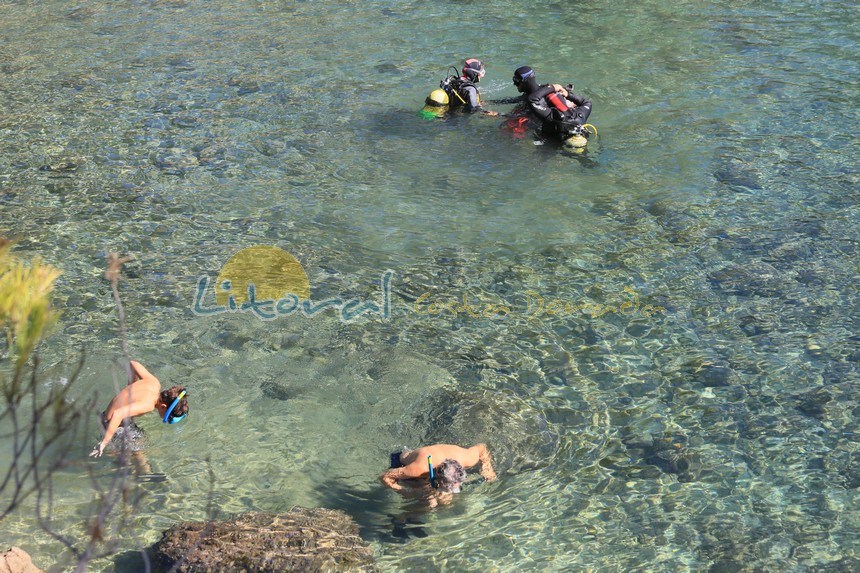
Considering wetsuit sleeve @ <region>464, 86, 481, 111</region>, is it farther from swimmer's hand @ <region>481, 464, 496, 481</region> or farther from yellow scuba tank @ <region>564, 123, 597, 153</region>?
swimmer's hand @ <region>481, 464, 496, 481</region>

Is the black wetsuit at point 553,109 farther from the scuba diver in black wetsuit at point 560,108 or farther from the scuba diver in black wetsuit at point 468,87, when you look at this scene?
the scuba diver in black wetsuit at point 468,87

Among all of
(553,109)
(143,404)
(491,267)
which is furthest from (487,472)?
(553,109)

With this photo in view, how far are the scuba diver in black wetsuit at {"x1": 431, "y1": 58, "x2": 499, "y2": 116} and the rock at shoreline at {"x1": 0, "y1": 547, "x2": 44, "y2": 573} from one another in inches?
281

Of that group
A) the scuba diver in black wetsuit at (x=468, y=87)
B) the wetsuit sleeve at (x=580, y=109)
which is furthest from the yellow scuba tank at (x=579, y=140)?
the scuba diver in black wetsuit at (x=468, y=87)

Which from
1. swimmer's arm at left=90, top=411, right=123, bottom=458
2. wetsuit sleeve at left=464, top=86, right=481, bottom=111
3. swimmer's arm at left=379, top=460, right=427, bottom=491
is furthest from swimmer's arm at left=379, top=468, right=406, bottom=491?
wetsuit sleeve at left=464, top=86, right=481, bottom=111

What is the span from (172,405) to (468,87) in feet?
19.3

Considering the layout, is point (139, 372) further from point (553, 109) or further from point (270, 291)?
point (553, 109)

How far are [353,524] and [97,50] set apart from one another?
1041 centimetres

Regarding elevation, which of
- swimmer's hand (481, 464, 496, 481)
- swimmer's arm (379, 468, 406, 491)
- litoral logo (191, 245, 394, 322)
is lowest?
litoral logo (191, 245, 394, 322)

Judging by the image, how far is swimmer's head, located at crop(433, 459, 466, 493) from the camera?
5.12 meters

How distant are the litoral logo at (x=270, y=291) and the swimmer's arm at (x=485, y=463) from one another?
5.96 feet

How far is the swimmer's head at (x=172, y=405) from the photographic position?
18.4 feet

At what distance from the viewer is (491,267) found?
7.64m

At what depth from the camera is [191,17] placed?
1430 cm
